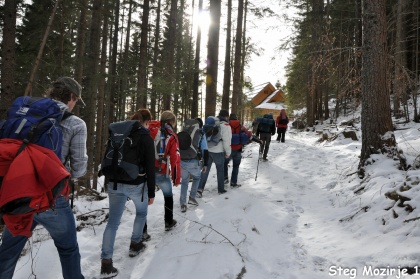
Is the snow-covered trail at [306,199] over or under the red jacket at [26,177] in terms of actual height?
under

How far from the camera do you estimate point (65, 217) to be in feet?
8.07

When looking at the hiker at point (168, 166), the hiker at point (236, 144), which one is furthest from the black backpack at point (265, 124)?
the hiker at point (168, 166)

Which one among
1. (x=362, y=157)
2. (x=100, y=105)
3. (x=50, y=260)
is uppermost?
(x=100, y=105)

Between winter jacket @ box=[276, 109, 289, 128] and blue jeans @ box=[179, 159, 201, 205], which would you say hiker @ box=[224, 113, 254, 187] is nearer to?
blue jeans @ box=[179, 159, 201, 205]

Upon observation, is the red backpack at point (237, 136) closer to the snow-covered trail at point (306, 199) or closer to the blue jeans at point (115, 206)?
the snow-covered trail at point (306, 199)

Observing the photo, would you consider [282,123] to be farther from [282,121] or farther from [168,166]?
[168,166]

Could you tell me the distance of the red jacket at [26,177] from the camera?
1.91 metres

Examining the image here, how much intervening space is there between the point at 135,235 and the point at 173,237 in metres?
0.73

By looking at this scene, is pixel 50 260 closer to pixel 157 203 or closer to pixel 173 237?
pixel 173 237

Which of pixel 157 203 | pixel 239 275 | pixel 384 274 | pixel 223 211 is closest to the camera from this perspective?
pixel 384 274

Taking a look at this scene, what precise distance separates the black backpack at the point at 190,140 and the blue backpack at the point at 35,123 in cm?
328

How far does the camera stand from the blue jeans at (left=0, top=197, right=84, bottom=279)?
7.65ft

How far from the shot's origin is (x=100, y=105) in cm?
1335

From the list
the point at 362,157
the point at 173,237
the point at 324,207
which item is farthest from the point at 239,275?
the point at 362,157
